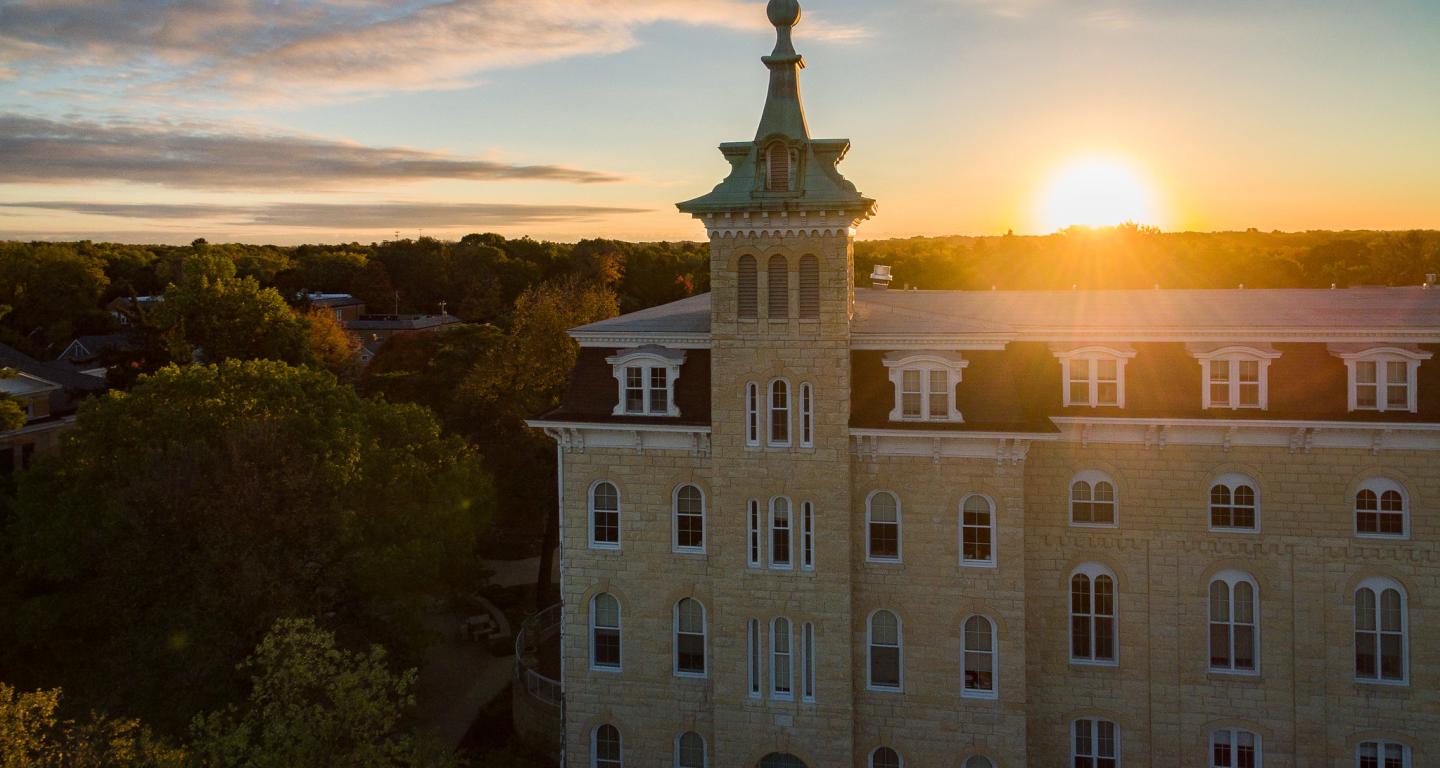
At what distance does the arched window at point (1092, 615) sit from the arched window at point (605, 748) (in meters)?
13.7

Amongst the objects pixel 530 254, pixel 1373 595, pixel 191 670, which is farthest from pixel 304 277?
pixel 1373 595

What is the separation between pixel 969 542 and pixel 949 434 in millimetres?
3175

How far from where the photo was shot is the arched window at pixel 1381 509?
26094 millimetres

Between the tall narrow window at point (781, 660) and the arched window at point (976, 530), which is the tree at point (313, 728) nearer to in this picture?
the tall narrow window at point (781, 660)

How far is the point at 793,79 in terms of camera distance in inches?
1113

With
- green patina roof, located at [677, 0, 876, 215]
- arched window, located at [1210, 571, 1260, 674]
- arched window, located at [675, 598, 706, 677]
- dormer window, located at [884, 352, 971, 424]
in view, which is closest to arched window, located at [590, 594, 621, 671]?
arched window, located at [675, 598, 706, 677]

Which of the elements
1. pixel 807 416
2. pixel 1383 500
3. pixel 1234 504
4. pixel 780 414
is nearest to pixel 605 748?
pixel 780 414

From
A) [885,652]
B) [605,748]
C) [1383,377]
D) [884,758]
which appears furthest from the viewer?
[605,748]

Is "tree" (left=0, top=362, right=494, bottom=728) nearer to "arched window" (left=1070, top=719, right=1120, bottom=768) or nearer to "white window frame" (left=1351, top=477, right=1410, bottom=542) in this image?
"arched window" (left=1070, top=719, right=1120, bottom=768)

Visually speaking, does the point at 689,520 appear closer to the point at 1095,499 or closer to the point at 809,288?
the point at 809,288

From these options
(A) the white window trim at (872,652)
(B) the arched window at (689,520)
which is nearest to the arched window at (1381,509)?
(A) the white window trim at (872,652)

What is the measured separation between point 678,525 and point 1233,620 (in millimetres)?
15662

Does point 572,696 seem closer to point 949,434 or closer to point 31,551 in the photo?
point 949,434

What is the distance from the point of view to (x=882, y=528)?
28.1 meters
